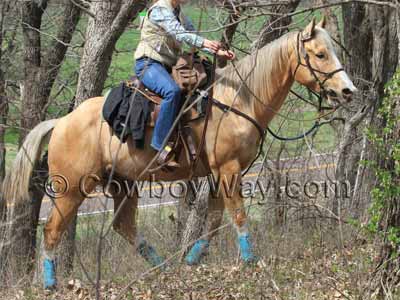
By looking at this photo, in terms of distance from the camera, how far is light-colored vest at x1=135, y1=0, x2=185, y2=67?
27.7 ft

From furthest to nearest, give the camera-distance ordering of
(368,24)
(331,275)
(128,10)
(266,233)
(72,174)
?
(368,24) → (128,10) → (266,233) → (72,174) → (331,275)

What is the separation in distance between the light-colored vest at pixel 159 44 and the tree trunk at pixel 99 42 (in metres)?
1.85

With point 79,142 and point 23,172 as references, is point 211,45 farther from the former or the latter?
point 23,172

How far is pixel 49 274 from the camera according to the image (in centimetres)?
845

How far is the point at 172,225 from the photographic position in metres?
12.4

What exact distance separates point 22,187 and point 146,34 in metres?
2.12

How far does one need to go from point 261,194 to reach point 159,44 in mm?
3185

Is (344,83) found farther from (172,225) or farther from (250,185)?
(172,225)

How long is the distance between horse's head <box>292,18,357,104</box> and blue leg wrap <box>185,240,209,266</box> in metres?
2.00

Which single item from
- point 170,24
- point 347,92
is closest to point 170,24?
point 170,24

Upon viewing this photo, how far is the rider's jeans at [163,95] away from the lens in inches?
330

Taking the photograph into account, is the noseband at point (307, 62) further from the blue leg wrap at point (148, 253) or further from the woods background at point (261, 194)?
the blue leg wrap at point (148, 253)

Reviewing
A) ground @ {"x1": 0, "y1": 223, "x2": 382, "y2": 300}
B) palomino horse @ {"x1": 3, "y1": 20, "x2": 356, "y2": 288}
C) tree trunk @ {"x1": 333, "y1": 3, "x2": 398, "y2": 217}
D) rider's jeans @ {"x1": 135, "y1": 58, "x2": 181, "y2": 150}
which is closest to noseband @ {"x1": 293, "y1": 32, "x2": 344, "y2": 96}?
palomino horse @ {"x1": 3, "y1": 20, "x2": 356, "y2": 288}

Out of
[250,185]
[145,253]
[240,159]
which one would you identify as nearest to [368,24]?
[250,185]
